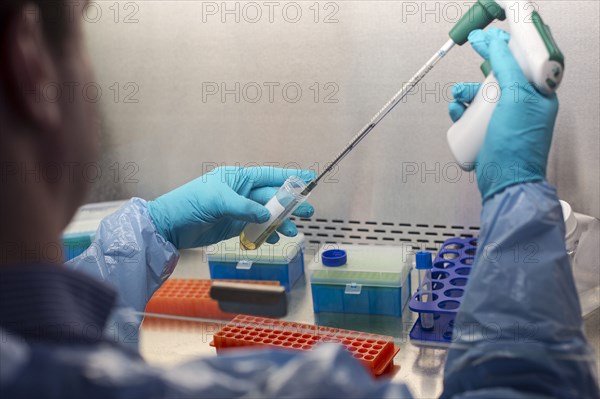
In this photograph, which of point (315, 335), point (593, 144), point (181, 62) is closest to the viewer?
point (315, 335)

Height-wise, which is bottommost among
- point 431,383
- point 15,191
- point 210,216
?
point 431,383

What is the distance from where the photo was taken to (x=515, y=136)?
1.11 m

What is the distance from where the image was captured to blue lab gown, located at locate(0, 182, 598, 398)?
1.97 feet

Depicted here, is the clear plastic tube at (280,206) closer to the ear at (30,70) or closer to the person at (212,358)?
the person at (212,358)

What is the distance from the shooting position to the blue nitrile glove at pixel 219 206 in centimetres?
159

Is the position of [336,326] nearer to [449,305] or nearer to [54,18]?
[449,305]

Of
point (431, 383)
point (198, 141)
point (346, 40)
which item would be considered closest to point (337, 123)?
point (346, 40)

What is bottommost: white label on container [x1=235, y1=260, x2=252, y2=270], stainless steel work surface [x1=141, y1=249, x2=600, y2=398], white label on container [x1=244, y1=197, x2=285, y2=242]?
stainless steel work surface [x1=141, y1=249, x2=600, y2=398]

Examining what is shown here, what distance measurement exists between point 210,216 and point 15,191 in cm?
95

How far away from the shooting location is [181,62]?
202cm

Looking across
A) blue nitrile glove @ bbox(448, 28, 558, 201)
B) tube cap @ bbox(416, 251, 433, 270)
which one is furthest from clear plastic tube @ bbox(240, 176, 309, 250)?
blue nitrile glove @ bbox(448, 28, 558, 201)

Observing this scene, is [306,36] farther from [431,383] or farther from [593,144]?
[431,383]

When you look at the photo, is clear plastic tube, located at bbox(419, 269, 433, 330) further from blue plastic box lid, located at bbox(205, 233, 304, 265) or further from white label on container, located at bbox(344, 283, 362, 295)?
blue plastic box lid, located at bbox(205, 233, 304, 265)

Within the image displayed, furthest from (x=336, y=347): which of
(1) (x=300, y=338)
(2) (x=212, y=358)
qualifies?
(1) (x=300, y=338)
